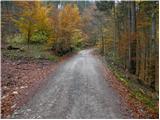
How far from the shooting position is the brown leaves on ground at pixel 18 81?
1177 centimetres

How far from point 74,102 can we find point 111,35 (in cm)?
2677

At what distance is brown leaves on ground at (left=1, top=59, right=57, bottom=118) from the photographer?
11.8 meters

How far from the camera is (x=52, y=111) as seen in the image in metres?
10.6

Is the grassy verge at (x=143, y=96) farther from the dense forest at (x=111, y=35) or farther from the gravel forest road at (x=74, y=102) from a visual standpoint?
the dense forest at (x=111, y=35)

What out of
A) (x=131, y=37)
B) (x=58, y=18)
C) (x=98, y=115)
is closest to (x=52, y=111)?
(x=98, y=115)

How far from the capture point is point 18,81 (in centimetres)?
1562

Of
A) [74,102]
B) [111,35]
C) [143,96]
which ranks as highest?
[111,35]

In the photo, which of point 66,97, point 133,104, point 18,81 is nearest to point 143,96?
point 133,104

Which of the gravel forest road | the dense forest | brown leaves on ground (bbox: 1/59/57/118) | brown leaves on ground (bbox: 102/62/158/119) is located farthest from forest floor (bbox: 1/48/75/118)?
brown leaves on ground (bbox: 102/62/158/119)

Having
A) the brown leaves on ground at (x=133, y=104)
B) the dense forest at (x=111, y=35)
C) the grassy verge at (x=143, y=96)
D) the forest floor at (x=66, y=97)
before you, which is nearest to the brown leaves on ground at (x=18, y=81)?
the forest floor at (x=66, y=97)

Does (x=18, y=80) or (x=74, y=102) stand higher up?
(x=18, y=80)

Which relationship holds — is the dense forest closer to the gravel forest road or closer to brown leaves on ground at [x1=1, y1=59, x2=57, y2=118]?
brown leaves on ground at [x1=1, y1=59, x2=57, y2=118]

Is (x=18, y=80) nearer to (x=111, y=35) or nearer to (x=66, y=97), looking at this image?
(x=66, y=97)

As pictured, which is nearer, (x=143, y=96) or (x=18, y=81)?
(x=143, y=96)
